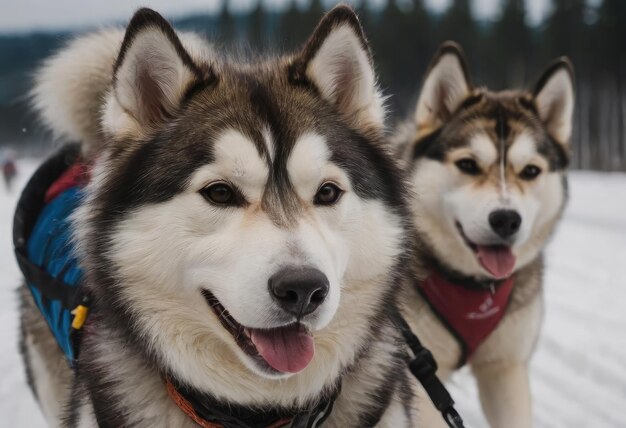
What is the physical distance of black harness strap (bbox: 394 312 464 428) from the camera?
2.34 meters

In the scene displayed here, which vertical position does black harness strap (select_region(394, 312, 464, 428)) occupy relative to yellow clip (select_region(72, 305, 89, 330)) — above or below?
below

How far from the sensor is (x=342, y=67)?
2.08 metres

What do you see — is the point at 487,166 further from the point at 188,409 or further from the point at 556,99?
the point at 188,409

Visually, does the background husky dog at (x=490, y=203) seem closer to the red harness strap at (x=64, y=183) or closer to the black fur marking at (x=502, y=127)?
the black fur marking at (x=502, y=127)

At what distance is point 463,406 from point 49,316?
2.31 m

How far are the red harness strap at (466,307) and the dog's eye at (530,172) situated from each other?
0.55 m

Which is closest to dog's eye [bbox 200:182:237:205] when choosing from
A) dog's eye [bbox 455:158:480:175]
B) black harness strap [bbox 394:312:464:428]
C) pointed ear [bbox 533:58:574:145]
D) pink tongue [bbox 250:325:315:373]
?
pink tongue [bbox 250:325:315:373]

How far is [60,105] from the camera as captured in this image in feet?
9.08

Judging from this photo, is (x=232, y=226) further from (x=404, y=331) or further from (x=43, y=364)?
(x=43, y=364)

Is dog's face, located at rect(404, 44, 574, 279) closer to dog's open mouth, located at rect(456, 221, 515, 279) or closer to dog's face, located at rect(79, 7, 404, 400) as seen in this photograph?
dog's open mouth, located at rect(456, 221, 515, 279)

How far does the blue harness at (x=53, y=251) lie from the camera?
220 centimetres

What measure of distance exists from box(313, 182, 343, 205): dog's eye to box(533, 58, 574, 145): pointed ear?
2094 mm

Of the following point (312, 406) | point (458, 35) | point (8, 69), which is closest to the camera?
point (312, 406)

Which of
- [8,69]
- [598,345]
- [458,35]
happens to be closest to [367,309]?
[598,345]
